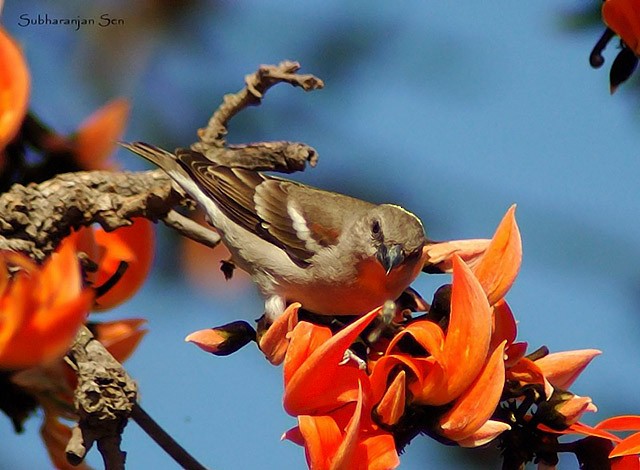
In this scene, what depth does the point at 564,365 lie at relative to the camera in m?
1.54

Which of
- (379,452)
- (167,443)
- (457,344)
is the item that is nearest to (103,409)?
(167,443)

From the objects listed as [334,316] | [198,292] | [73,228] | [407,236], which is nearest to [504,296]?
[334,316]

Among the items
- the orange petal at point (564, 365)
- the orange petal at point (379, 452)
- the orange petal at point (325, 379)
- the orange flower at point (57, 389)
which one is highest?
the orange petal at point (564, 365)

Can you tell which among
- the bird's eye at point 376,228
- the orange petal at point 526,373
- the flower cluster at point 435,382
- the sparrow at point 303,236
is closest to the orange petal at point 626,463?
the flower cluster at point 435,382

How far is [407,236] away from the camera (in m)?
2.33

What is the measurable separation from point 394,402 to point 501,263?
260 millimetres

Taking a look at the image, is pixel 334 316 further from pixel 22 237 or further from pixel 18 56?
pixel 18 56

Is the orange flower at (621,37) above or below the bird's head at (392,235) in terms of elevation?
above

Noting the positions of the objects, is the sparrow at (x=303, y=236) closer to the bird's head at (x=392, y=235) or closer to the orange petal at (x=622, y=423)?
the bird's head at (x=392, y=235)

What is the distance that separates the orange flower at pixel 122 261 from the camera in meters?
1.64

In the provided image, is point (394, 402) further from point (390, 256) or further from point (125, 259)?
point (390, 256)

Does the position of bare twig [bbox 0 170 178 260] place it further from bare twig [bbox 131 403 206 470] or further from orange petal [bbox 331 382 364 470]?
orange petal [bbox 331 382 364 470]

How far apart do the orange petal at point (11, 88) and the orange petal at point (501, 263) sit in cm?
65

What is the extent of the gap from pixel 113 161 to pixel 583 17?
3.77ft
